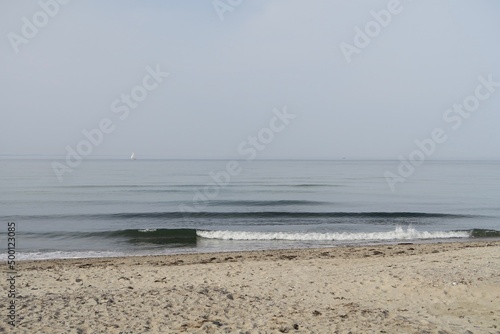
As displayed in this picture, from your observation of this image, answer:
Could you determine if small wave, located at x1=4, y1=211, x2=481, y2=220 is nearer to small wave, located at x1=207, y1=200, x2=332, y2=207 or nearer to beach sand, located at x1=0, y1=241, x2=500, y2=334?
small wave, located at x1=207, y1=200, x2=332, y2=207

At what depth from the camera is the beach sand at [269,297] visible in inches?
277

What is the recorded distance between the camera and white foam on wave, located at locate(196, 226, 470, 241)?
19.8 metres

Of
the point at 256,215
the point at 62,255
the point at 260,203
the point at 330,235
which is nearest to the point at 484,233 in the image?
the point at 330,235

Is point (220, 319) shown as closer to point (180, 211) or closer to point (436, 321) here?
point (436, 321)

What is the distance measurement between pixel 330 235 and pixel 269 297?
11.9 metres

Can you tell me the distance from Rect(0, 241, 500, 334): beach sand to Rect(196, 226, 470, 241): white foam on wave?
21.8 feet

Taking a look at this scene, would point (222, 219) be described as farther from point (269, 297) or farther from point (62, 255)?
point (269, 297)

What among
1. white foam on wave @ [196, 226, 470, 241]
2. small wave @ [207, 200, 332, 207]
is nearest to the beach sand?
white foam on wave @ [196, 226, 470, 241]

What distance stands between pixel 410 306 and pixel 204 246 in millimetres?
11018

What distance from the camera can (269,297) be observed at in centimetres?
877

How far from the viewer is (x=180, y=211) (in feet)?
93.9

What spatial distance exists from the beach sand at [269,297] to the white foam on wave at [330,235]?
21.8 feet

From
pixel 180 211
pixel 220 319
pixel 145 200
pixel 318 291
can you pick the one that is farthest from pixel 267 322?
pixel 145 200

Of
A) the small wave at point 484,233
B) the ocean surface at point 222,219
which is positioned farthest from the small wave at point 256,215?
the small wave at point 484,233
